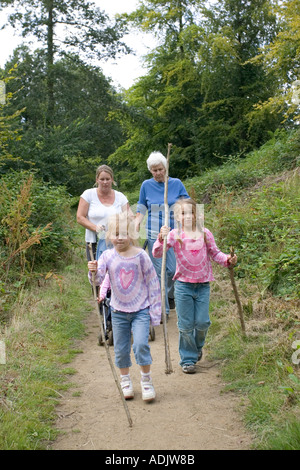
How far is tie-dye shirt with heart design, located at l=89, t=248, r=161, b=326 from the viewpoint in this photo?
14.3 feet

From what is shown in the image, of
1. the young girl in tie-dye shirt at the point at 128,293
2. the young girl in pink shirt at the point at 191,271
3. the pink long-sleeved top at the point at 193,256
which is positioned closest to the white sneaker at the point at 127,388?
the young girl in tie-dye shirt at the point at 128,293

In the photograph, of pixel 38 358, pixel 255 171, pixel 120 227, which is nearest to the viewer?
pixel 120 227

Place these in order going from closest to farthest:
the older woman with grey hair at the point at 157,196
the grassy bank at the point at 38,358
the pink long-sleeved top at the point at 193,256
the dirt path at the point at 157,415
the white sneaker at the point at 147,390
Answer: the dirt path at the point at 157,415 → the grassy bank at the point at 38,358 → the white sneaker at the point at 147,390 → the pink long-sleeved top at the point at 193,256 → the older woman with grey hair at the point at 157,196

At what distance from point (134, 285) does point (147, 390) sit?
35.8 inches

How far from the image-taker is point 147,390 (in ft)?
14.1

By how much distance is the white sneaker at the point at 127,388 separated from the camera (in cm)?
438

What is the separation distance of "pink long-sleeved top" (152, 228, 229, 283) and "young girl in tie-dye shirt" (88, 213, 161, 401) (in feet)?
1.86

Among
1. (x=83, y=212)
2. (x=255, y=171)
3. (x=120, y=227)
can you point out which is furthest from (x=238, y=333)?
(x=255, y=171)

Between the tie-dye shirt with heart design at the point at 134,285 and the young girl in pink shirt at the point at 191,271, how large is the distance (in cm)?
56

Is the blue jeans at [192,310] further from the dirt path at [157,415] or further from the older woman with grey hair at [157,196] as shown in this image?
the older woman with grey hair at [157,196]

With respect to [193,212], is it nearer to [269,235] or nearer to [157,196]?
[157,196]

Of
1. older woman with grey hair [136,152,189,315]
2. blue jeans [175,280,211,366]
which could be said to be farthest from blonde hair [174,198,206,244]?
older woman with grey hair [136,152,189,315]

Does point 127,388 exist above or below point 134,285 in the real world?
below
